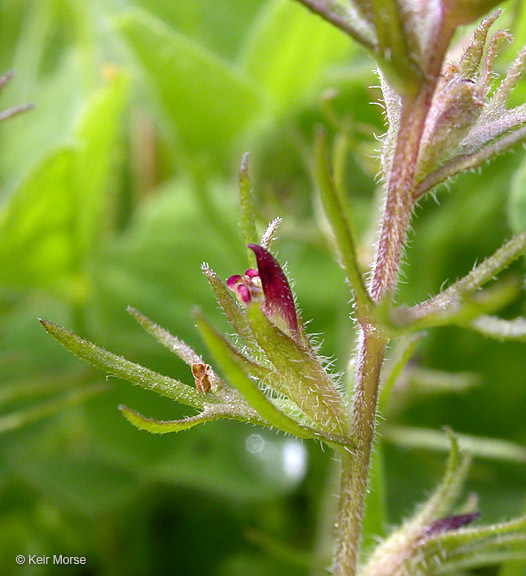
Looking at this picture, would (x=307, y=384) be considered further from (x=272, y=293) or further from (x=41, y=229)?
(x=41, y=229)

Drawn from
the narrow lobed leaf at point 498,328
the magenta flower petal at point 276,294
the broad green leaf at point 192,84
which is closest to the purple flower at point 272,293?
the magenta flower petal at point 276,294

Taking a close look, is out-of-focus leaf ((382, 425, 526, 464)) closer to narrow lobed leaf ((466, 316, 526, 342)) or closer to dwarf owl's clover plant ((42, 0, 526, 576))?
dwarf owl's clover plant ((42, 0, 526, 576))

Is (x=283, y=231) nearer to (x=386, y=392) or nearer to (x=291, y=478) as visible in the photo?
(x=291, y=478)

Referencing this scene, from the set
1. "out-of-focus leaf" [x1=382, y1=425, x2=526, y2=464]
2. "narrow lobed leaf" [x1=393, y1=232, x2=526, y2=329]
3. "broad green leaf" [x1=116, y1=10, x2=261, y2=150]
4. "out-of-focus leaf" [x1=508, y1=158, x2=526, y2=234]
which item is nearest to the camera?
"narrow lobed leaf" [x1=393, y1=232, x2=526, y2=329]

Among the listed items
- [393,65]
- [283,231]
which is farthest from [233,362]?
[283,231]

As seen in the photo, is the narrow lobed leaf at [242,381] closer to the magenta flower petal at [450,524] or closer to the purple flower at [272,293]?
the purple flower at [272,293]

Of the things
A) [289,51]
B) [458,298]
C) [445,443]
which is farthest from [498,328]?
[289,51]

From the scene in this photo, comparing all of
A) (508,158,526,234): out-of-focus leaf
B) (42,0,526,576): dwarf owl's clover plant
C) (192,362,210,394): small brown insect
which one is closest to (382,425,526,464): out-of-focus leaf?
(508,158,526,234): out-of-focus leaf
